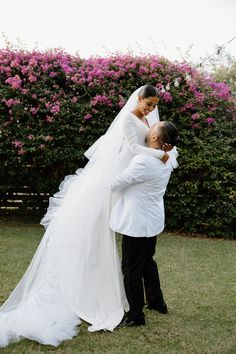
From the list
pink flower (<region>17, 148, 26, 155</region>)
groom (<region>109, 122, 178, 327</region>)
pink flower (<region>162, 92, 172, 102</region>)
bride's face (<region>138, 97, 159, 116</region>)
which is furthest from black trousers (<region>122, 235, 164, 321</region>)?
pink flower (<region>162, 92, 172, 102</region>)

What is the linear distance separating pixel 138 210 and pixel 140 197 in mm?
115

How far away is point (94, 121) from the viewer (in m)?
9.20

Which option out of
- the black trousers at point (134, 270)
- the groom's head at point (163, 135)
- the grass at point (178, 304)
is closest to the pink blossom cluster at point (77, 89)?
the grass at point (178, 304)

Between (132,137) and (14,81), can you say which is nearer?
(132,137)

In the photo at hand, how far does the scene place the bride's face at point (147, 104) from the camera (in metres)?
4.21

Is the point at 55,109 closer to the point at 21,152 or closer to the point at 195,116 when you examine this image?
the point at 21,152

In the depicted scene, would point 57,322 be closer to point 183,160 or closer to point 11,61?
point 183,160

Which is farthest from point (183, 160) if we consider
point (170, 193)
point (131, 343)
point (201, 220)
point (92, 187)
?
point (131, 343)

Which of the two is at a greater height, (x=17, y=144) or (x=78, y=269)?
(x=17, y=144)

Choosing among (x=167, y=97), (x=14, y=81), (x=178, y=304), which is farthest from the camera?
(x=167, y=97)

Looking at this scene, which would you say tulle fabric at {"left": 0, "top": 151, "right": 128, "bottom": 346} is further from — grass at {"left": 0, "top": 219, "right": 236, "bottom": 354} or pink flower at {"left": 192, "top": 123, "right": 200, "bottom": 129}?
pink flower at {"left": 192, "top": 123, "right": 200, "bottom": 129}

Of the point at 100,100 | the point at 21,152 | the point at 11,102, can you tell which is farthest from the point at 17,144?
the point at 100,100

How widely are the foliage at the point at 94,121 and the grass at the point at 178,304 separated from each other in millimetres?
1065

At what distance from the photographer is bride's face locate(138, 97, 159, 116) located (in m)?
4.21
